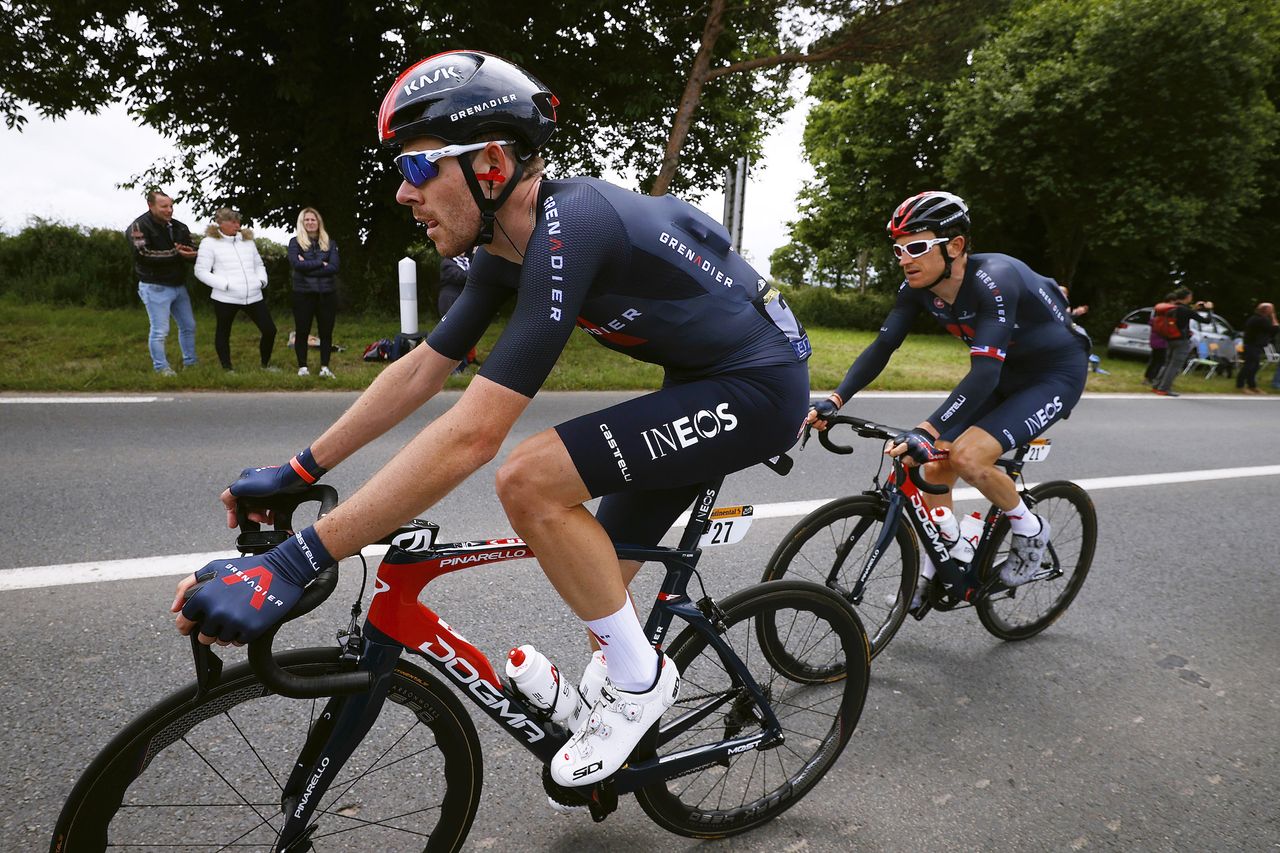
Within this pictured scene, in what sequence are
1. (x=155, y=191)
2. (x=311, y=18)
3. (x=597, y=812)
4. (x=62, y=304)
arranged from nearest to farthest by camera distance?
(x=597, y=812)
(x=155, y=191)
(x=311, y=18)
(x=62, y=304)

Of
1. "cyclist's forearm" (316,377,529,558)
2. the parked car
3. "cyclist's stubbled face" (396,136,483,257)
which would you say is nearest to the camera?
"cyclist's forearm" (316,377,529,558)

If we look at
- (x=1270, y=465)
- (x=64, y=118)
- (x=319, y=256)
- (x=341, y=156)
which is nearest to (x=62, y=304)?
(x=64, y=118)

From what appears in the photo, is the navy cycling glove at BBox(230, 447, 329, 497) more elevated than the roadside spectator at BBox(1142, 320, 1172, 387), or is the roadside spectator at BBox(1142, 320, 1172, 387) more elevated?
the navy cycling glove at BBox(230, 447, 329, 497)

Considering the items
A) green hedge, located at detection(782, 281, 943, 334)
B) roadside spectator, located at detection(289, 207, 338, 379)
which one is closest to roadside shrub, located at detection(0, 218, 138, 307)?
roadside spectator, located at detection(289, 207, 338, 379)

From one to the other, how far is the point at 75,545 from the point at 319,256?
20.0 ft

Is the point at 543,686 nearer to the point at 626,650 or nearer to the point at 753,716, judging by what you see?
the point at 626,650

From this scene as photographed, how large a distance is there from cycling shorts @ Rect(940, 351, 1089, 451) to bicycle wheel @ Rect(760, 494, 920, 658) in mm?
577

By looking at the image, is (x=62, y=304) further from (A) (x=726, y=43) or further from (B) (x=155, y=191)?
Result: (A) (x=726, y=43)

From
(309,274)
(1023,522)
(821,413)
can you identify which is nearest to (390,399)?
(821,413)

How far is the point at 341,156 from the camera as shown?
1464cm

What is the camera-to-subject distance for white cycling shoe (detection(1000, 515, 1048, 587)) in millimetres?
3504

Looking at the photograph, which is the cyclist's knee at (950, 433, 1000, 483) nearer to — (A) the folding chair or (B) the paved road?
(B) the paved road

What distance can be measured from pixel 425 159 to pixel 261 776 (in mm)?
1899

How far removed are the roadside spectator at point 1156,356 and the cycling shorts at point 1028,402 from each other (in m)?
12.6
